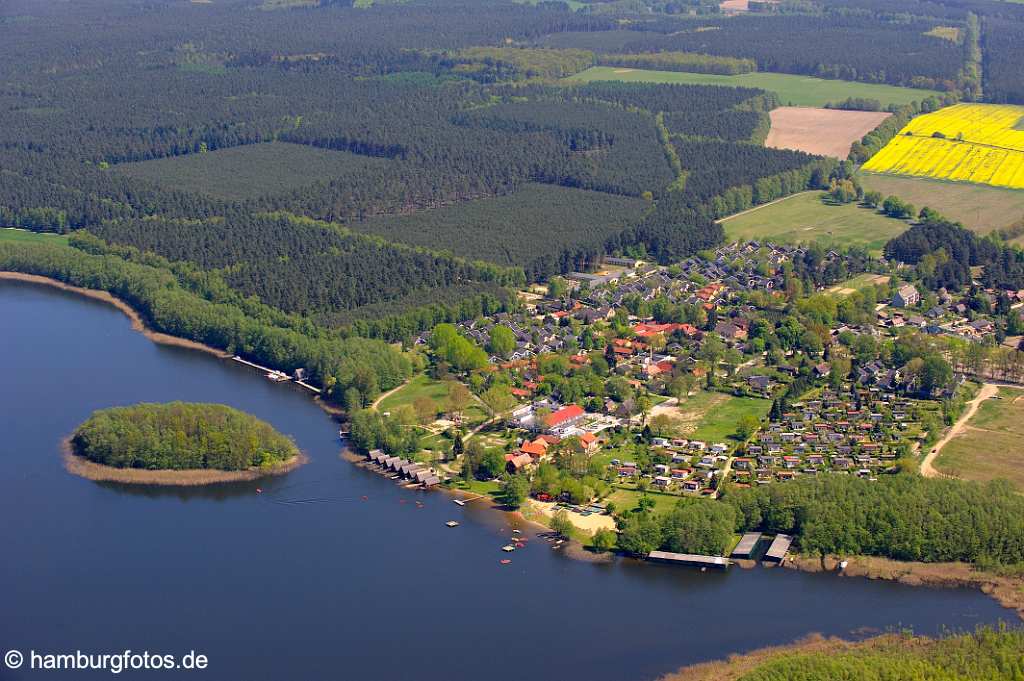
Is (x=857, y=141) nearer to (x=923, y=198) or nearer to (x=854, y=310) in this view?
(x=923, y=198)

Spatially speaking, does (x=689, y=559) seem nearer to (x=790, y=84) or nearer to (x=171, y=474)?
(x=171, y=474)

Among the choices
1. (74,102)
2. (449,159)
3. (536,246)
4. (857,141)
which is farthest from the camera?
(74,102)

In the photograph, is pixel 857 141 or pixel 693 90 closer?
pixel 857 141

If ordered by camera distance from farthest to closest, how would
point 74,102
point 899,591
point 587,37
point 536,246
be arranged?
point 587,37
point 74,102
point 536,246
point 899,591

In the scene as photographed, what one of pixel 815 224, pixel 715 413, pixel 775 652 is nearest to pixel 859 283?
pixel 815 224

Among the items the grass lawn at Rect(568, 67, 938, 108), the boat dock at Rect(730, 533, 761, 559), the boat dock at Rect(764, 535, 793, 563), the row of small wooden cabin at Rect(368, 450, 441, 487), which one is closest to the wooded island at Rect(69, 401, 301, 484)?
the row of small wooden cabin at Rect(368, 450, 441, 487)

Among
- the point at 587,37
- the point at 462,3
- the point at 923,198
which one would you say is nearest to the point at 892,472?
the point at 923,198

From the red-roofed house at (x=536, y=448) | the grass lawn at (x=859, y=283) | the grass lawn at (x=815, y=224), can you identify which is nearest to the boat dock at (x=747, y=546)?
the red-roofed house at (x=536, y=448)
